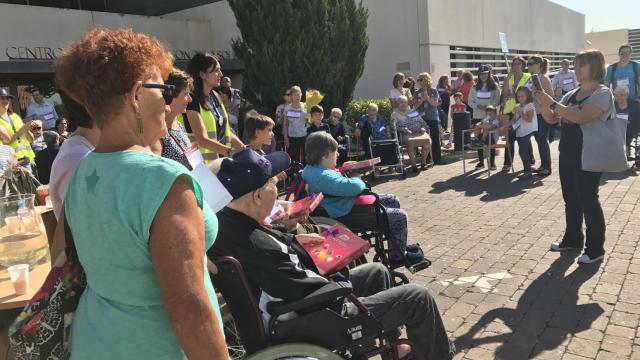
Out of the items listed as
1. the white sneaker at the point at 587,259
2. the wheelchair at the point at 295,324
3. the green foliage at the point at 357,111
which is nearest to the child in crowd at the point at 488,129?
the green foliage at the point at 357,111

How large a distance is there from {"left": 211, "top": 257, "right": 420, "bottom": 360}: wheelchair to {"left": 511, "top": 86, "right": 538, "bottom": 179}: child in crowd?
7.28 meters

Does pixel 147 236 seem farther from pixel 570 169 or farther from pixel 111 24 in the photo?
pixel 111 24

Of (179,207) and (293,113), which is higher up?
(293,113)

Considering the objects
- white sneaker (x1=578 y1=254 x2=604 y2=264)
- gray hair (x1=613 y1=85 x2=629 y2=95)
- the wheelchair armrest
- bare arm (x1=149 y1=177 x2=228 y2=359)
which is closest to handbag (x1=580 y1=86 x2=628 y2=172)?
white sneaker (x1=578 y1=254 x2=604 y2=264)

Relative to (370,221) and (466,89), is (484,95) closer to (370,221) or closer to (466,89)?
(466,89)

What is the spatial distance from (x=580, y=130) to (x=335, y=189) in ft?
8.39

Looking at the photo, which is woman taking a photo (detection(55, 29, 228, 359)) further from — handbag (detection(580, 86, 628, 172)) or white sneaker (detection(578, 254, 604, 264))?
white sneaker (detection(578, 254, 604, 264))

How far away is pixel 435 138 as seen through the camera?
36.4ft

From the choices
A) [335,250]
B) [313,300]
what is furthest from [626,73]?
[313,300]

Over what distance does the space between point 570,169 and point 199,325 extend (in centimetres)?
481

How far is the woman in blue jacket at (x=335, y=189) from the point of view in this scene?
4383 millimetres

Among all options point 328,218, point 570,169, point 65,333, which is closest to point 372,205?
point 328,218

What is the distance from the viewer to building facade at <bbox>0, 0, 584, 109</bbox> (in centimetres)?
1358

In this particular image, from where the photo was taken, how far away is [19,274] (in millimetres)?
2266
